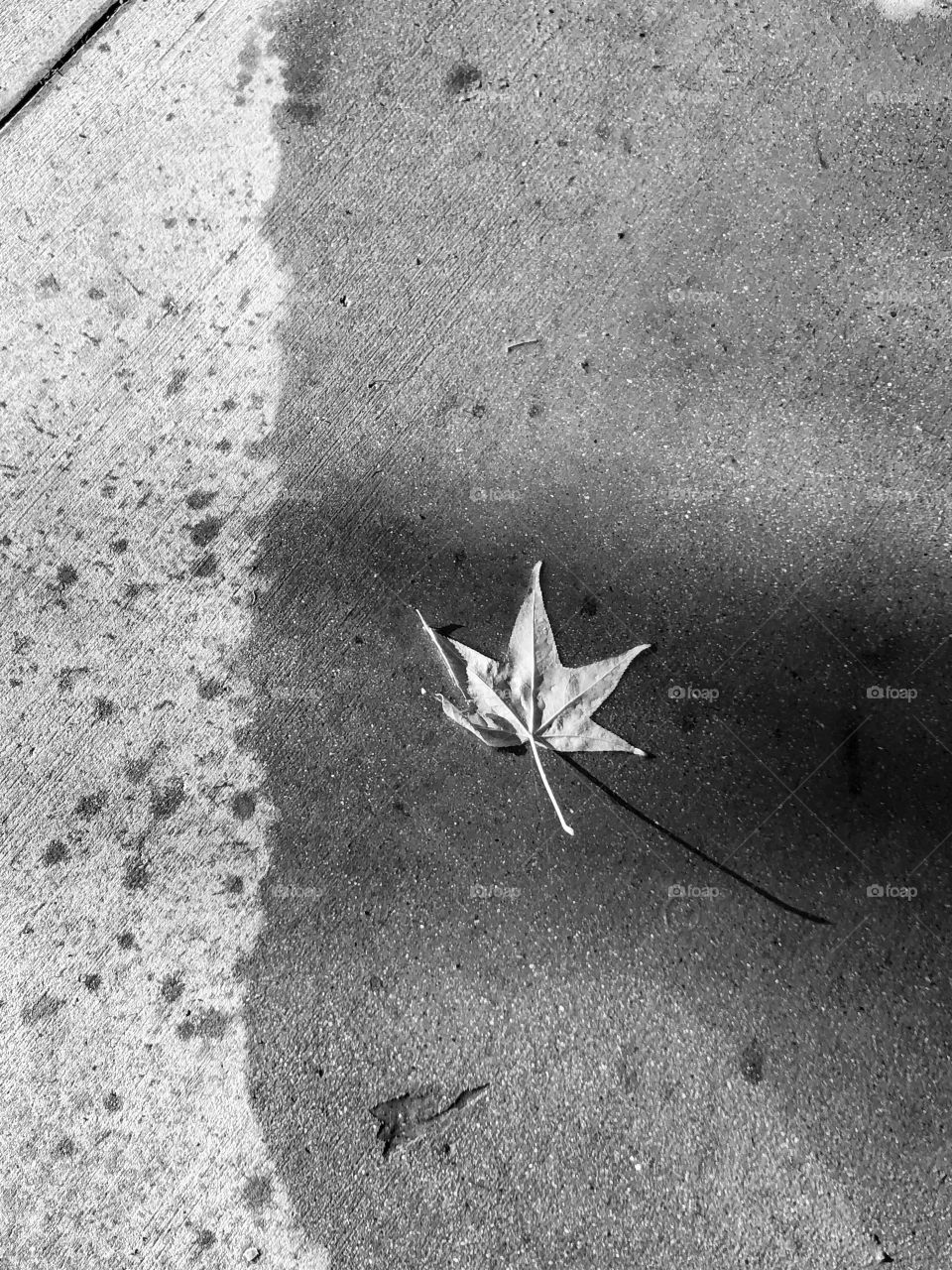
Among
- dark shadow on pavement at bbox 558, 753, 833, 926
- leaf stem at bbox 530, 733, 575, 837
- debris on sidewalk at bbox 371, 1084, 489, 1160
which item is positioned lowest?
debris on sidewalk at bbox 371, 1084, 489, 1160

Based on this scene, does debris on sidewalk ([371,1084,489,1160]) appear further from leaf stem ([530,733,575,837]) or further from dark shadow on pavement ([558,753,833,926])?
dark shadow on pavement ([558,753,833,926])

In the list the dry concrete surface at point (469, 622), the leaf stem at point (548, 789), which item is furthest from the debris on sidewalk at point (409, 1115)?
the leaf stem at point (548, 789)

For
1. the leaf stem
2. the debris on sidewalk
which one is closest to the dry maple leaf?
the leaf stem

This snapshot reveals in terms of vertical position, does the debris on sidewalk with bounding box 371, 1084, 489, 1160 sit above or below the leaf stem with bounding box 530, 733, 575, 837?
below

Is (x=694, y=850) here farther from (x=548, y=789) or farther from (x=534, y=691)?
(x=534, y=691)

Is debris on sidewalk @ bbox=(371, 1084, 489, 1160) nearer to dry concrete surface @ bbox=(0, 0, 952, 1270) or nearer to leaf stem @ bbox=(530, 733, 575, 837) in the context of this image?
dry concrete surface @ bbox=(0, 0, 952, 1270)

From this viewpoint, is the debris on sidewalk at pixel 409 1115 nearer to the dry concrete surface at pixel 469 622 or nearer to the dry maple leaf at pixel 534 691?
the dry concrete surface at pixel 469 622
